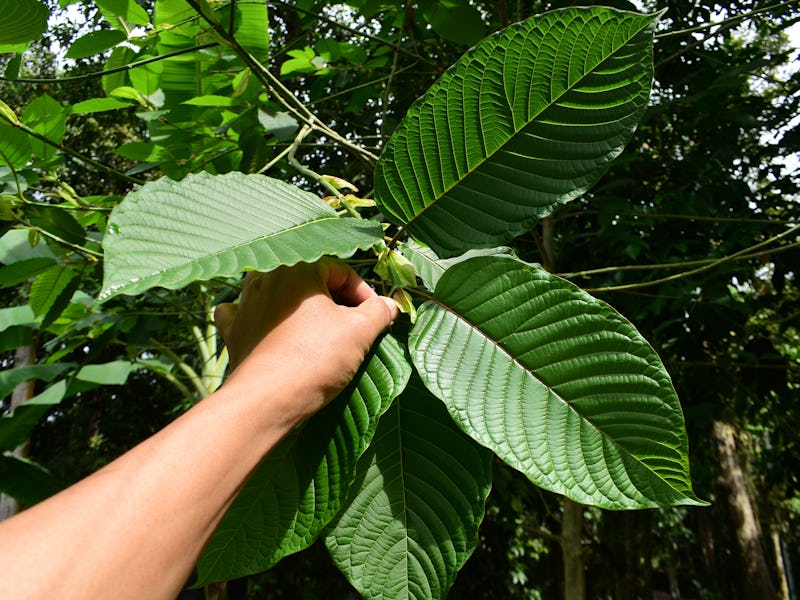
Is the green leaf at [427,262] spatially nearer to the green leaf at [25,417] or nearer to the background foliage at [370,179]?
the background foliage at [370,179]

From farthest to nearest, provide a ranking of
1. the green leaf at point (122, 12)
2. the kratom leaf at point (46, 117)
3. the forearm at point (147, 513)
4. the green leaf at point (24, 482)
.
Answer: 1. the green leaf at point (24, 482)
2. the kratom leaf at point (46, 117)
3. the green leaf at point (122, 12)
4. the forearm at point (147, 513)

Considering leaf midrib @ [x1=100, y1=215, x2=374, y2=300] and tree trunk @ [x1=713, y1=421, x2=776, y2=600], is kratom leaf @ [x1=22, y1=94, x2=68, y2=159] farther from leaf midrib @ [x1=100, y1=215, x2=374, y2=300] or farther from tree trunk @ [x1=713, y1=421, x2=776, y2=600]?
tree trunk @ [x1=713, y1=421, x2=776, y2=600]

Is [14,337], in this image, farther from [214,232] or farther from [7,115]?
[214,232]

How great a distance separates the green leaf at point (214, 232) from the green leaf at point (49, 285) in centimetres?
93

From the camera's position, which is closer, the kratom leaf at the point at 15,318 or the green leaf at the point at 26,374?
the kratom leaf at the point at 15,318

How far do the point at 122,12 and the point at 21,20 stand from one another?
0.34m

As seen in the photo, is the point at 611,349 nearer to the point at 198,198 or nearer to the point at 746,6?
the point at 198,198

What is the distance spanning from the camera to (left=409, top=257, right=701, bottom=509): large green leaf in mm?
458

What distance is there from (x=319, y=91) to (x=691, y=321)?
4.75 feet

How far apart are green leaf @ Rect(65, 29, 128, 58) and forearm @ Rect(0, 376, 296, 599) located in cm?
84

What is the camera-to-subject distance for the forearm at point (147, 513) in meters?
0.31

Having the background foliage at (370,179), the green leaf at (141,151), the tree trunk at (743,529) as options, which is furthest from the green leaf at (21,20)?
the tree trunk at (743,529)

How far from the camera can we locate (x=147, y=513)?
0.35m

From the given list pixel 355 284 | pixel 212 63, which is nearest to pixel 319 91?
pixel 212 63
